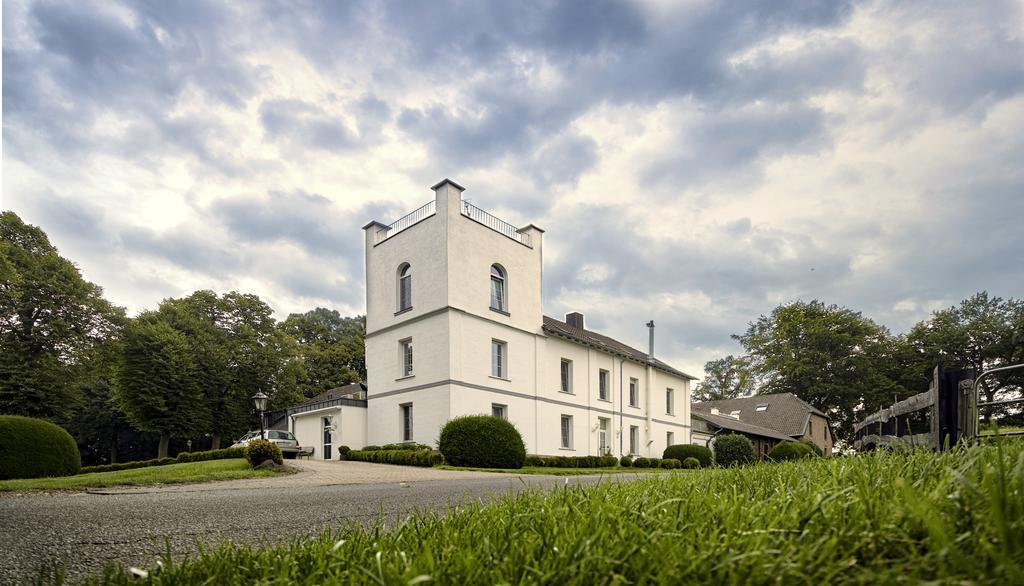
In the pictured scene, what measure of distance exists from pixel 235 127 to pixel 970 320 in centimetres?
5830

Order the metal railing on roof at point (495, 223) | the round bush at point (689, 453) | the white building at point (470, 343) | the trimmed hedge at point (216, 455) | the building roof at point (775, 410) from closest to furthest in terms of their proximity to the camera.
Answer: the trimmed hedge at point (216, 455), the white building at point (470, 343), the metal railing on roof at point (495, 223), the round bush at point (689, 453), the building roof at point (775, 410)

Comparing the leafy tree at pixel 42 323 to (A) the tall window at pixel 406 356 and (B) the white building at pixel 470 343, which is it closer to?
(B) the white building at pixel 470 343

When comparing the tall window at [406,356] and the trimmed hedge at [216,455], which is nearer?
the trimmed hedge at [216,455]

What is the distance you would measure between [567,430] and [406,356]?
30.5 feet

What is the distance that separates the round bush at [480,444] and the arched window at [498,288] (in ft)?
29.8

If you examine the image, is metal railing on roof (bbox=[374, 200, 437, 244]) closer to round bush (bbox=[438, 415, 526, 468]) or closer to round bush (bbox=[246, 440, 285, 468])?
round bush (bbox=[438, 415, 526, 468])

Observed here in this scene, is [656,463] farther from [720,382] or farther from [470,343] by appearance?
[720,382]

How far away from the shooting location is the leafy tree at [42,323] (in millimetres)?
28188

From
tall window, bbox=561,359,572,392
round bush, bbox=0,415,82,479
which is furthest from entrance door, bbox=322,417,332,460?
round bush, bbox=0,415,82,479

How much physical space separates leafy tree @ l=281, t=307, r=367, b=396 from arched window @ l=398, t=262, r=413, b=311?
22058 mm

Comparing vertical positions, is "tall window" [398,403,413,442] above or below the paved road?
below

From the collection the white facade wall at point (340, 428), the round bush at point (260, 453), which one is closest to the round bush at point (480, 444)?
the round bush at point (260, 453)

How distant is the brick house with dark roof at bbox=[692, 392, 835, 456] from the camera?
47.1 m

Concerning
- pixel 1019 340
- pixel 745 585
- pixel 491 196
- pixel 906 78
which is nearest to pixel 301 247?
pixel 491 196
